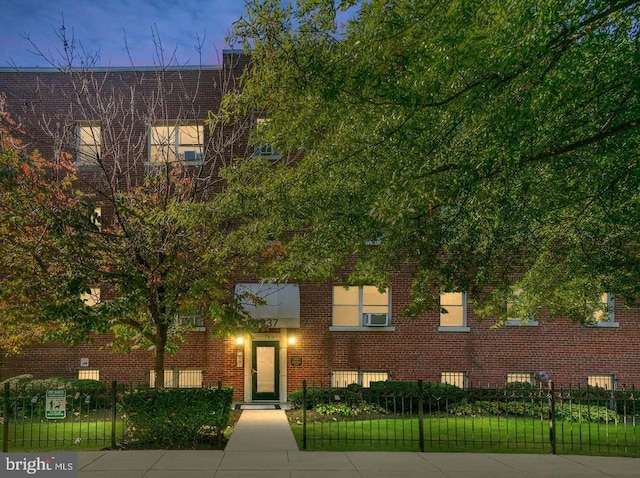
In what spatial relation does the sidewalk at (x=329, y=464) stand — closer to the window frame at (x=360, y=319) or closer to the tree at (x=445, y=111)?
the tree at (x=445, y=111)

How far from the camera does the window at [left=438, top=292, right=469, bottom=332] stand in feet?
69.4

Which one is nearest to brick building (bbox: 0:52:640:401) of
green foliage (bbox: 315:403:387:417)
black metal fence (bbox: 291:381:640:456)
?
black metal fence (bbox: 291:381:640:456)

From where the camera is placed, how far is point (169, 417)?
11.0 metres

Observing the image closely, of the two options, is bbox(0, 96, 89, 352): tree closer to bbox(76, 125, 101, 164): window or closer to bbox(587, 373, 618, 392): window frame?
bbox(76, 125, 101, 164): window

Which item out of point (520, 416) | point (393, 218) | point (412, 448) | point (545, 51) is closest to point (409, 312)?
point (412, 448)

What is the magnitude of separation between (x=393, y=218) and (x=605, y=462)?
22.8ft

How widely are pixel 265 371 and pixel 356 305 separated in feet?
14.2

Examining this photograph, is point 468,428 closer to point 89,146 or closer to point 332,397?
point 332,397

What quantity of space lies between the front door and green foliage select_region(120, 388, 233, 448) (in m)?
9.06

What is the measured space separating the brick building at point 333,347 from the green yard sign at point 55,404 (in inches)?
366

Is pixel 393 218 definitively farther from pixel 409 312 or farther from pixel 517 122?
pixel 409 312

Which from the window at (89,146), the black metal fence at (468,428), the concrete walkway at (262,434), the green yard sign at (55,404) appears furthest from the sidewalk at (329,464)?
the window at (89,146)

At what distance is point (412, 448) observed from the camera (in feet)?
35.8

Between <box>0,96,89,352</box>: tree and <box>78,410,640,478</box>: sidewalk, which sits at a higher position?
<box>0,96,89,352</box>: tree
